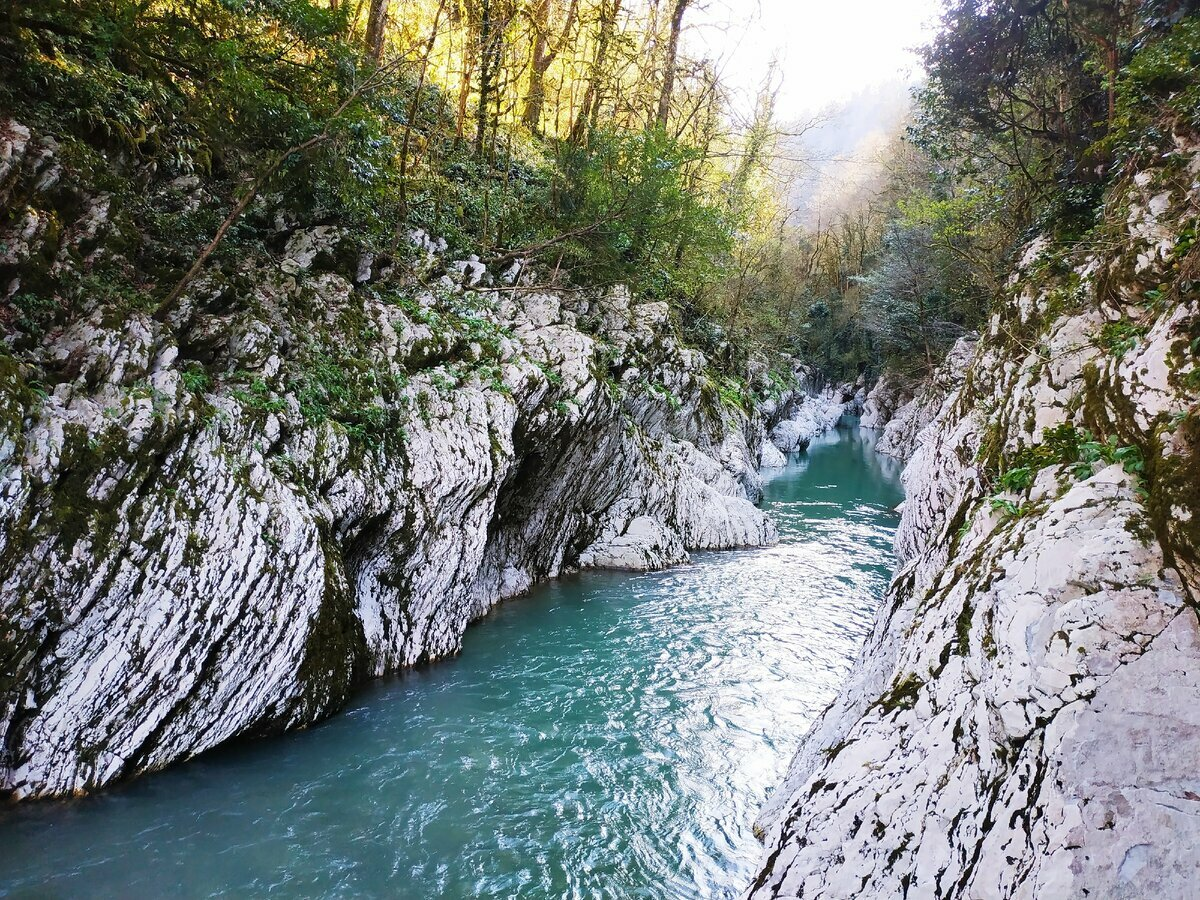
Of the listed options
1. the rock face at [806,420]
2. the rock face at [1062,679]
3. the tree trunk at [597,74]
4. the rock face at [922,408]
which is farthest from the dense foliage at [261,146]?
the rock face at [806,420]

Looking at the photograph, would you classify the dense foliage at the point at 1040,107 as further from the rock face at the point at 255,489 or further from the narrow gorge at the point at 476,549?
the rock face at the point at 255,489

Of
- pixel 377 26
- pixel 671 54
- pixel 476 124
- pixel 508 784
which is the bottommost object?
pixel 508 784

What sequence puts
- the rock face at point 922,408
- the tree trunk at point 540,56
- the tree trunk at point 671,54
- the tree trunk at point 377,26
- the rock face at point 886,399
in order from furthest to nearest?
the rock face at point 886,399
the rock face at point 922,408
the tree trunk at point 671,54
the tree trunk at point 540,56
the tree trunk at point 377,26

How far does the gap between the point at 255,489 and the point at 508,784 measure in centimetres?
413

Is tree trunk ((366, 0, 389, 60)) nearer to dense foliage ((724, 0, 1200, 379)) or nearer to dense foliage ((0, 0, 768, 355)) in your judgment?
dense foliage ((0, 0, 768, 355))

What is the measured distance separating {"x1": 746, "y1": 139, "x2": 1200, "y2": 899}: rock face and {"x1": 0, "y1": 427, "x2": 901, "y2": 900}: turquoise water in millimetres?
2249

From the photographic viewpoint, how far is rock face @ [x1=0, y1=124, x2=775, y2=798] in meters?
5.02

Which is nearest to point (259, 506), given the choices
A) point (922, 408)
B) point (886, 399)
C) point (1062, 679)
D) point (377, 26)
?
point (1062, 679)

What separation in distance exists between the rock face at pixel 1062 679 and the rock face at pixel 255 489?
535 centimetres

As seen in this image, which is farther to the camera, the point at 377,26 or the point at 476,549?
the point at 377,26

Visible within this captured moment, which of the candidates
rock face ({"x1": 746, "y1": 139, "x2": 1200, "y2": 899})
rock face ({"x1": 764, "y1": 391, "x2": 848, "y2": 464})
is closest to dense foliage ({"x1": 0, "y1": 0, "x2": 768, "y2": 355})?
rock face ({"x1": 746, "y1": 139, "x2": 1200, "y2": 899})

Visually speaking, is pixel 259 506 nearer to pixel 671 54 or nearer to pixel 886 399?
pixel 671 54

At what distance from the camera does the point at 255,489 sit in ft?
21.2

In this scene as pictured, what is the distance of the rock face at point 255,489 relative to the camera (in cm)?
502
